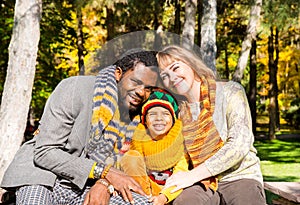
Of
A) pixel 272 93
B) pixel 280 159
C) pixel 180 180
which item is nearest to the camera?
pixel 180 180

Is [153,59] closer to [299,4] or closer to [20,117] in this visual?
[20,117]

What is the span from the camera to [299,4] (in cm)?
1449

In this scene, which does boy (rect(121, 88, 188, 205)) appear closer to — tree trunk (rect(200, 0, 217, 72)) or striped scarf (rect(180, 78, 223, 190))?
striped scarf (rect(180, 78, 223, 190))

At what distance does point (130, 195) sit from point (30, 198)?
57cm

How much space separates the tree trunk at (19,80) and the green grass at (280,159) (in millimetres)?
5826

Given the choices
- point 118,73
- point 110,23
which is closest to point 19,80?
point 118,73

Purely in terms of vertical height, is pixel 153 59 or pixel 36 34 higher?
pixel 36 34

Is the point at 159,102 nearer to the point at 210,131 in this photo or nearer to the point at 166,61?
the point at 166,61

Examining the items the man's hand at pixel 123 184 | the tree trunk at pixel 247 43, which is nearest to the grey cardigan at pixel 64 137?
the man's hand at pixel 123 184

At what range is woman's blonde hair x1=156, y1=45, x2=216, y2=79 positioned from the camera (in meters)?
2.94

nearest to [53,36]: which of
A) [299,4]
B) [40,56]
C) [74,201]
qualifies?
[40,56]

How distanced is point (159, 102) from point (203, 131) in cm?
32

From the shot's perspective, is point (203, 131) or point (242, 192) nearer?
point (203, 131)

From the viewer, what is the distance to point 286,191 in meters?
4.82
